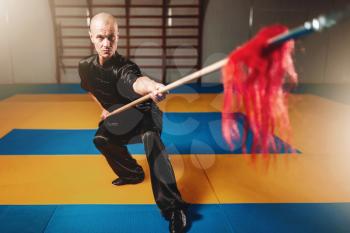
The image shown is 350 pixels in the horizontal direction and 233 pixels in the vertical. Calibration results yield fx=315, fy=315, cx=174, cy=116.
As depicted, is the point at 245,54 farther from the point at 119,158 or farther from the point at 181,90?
the point at 181,90

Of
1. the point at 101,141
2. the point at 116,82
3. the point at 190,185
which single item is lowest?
the point at 190,185

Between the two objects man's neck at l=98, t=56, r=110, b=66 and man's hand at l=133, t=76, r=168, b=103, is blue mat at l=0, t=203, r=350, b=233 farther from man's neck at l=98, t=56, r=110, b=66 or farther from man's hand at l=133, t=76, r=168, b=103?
man's neck at l=98, t=56, r=110, b=66

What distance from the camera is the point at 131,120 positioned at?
8.36 feet

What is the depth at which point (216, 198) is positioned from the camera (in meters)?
2.67

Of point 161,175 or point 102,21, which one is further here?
point 102,21

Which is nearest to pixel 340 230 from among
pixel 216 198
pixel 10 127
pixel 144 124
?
pixel 216 198

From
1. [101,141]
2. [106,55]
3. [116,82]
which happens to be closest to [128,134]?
[101,141]

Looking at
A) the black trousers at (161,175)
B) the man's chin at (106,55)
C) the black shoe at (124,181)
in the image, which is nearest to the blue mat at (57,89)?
the black shoe at (124,181)

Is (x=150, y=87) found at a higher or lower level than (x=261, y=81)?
lower

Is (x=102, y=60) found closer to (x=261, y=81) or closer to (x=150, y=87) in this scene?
(x=150, y=87)

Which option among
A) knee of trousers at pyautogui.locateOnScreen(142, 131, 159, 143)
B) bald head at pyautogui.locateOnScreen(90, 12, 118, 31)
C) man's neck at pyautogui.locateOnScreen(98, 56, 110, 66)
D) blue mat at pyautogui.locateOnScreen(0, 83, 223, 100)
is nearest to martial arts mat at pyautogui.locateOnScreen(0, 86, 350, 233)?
knee of trousers at pyautogui.locateOnScreen(142, 131, 159, 143)

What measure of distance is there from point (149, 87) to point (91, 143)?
223 cm

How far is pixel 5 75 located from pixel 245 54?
28.2 ft

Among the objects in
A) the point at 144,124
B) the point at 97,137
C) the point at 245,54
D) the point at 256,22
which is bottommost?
the point at 97,137
